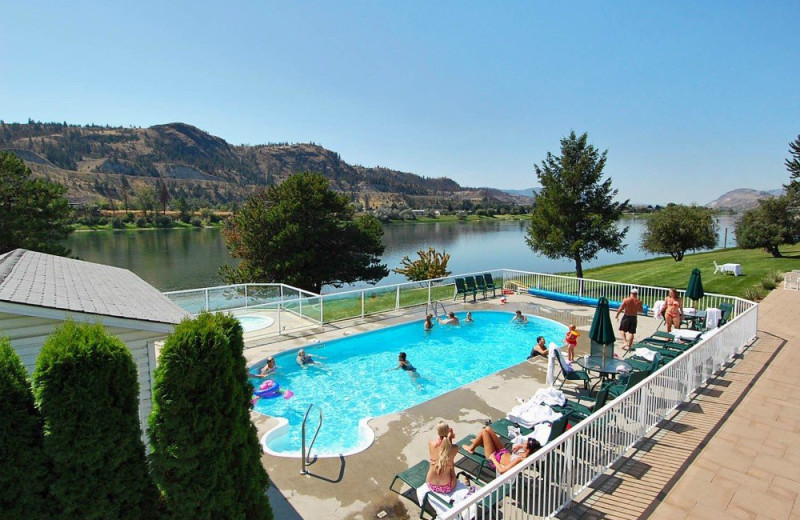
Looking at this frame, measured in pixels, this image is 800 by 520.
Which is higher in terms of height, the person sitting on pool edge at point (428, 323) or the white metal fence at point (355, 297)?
the white metal fence at point (355, 297)

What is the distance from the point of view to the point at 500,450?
519cm

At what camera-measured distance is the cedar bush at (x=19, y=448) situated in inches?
120

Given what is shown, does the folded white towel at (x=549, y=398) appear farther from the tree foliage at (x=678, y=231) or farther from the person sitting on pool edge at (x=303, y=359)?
the tree foliage at (x=678, y=231)

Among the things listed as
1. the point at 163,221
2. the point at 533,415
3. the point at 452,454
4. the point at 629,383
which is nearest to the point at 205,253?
the point at 163,221

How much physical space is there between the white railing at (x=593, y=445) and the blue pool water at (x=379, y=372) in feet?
8.98

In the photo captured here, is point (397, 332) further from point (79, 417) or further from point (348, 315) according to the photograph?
point (79, 417)

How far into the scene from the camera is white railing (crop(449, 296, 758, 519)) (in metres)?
3.89

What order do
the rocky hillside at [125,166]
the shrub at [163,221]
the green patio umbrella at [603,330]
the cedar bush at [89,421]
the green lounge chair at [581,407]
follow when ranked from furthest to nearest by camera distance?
1. the rocky hillside at [125,166]
2. the shrub at [163,221]
3. the green patio umbrella at [603,330]
4. the green lounge chair at [581,407]
5. the cedar bush at [89,421]

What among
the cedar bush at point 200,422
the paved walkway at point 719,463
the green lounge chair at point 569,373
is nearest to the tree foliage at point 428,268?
the green lounge chair at point 569,373

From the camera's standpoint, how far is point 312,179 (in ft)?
84.6

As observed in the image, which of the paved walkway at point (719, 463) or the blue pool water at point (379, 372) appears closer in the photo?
the paved walkway at point (719, 463)

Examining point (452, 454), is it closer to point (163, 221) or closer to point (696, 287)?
point (696, 287)

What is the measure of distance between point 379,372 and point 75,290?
6597mm

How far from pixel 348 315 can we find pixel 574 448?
9.39 meters
